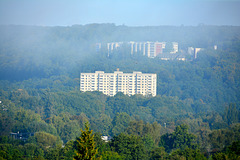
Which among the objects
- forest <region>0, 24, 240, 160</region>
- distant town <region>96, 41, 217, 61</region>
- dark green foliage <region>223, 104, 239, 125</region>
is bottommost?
dark green foliage <region>223, 104, 239, 125</region>

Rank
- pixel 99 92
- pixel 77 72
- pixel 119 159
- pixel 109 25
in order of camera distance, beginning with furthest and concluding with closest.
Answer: pixel 109 25
pixel 77 72
pixel 99 92
pixel 119 159

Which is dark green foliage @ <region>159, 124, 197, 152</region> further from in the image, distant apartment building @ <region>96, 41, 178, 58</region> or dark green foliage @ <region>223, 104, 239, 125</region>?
distant apartment building @ <region>96, 41, 178, 58</region>

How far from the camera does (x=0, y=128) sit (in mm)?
51281

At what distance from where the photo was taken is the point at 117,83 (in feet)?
297

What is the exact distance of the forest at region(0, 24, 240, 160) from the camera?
3997cm

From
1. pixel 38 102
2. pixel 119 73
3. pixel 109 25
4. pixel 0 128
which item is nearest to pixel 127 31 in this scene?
pixel 109 25

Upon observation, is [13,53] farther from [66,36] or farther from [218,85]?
[218,85]

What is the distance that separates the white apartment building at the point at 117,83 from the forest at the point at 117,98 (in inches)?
Answer: 178

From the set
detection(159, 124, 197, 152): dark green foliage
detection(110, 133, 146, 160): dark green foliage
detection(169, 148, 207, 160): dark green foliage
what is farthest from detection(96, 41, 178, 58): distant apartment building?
detection(169, 148, 207, 160): dark green foliage

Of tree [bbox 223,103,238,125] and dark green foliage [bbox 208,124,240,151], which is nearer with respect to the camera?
dark green foliage [bbox 208,124,240,151]

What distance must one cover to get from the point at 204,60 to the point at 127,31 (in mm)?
44031

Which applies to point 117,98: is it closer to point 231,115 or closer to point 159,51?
point 231,115

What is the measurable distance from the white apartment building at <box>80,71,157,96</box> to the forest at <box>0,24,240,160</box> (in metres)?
4.51

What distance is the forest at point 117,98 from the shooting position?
39969 mm
